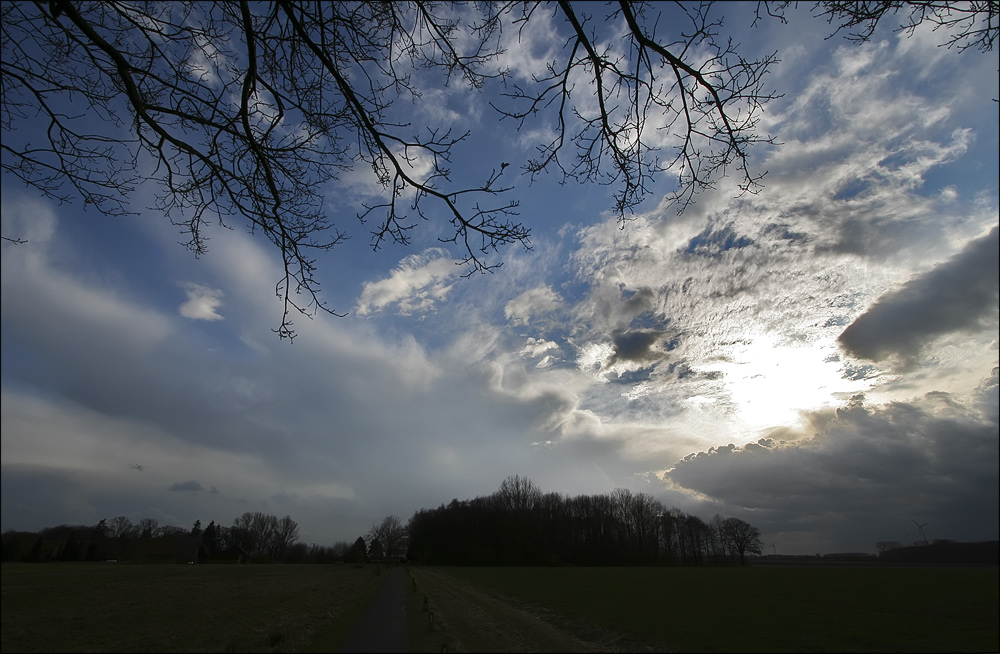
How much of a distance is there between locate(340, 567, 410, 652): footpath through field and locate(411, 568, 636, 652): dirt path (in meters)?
1.52

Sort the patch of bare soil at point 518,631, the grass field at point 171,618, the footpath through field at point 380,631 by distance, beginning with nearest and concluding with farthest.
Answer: the footpath through field at point 380,631 → the grass field at point 171,618 → the patch of bare soil at point 518,631

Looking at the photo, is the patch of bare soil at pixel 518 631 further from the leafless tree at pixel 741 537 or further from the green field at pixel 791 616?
the leafless tree at pixel 741 537

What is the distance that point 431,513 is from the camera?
108 metres

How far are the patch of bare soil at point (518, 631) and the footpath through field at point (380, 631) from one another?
1461 mm

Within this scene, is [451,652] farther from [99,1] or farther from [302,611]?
[99,1]

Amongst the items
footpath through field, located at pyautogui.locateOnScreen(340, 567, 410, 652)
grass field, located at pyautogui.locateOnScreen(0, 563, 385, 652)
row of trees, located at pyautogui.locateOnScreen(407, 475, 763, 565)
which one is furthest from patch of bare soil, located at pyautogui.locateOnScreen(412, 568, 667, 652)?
row of trees, located at pyautogui.locateOnScreen(407, 475, 763, 565)

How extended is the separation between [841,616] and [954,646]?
6407mm

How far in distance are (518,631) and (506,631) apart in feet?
1.45

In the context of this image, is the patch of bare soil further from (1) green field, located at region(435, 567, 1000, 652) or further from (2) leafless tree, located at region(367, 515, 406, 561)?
(2) leafless tree, located at region(367, 515, 406, 561)

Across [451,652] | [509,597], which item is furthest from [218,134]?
[509,597]

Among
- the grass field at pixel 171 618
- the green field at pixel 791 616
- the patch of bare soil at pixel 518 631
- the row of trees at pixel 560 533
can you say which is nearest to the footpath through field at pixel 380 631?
the grass field at pixel 171 618

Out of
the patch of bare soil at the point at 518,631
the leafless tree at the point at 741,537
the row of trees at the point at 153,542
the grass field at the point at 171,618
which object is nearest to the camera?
the grass field at the point at 171,618

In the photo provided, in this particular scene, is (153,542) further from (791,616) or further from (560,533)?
(791,616)

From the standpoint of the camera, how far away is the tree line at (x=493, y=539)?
277ft
